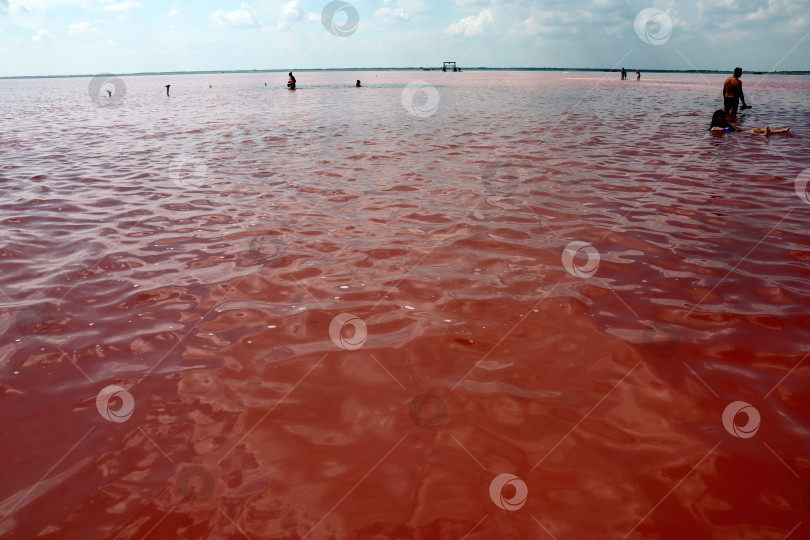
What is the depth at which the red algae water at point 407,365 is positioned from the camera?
2.33m

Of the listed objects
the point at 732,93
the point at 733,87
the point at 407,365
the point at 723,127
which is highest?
the point at 733,87

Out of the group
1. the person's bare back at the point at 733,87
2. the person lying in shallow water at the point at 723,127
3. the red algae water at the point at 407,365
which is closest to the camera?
the red algae water at the point at 407,365

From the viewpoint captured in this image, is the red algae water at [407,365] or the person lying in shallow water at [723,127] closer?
the red algae water at [407,365]

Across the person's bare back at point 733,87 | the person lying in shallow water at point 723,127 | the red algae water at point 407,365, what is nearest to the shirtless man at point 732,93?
the person's bare back at point 733,87

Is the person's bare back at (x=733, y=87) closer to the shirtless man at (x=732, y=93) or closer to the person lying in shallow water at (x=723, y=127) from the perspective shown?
the shirtless man at (x=732, y=93)

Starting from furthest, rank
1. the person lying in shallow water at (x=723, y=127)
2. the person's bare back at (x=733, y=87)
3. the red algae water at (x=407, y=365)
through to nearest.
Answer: the person's bare back at (x=733, y=87) → the person lying in shallow water at (x=723, y=127) → the red algae water at (x=407, y=365)

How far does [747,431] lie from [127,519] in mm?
3654

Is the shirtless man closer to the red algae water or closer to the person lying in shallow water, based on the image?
the person lying in shallow water

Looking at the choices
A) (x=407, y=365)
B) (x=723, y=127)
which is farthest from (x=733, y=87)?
(x=407, y=365)

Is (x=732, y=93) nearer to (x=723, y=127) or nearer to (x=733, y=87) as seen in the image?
(x=733, y=87)

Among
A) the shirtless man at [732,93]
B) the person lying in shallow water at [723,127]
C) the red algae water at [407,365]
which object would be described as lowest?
the red algae water at [407,365]

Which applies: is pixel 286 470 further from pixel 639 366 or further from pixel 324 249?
pixel 324 249

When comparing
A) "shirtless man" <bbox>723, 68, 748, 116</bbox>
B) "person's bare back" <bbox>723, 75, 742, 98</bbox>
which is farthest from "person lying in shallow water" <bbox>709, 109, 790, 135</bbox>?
"person's bare back" <bbox>723, 75, 742, 98</bbox>

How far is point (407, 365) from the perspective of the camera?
3.39 meters
